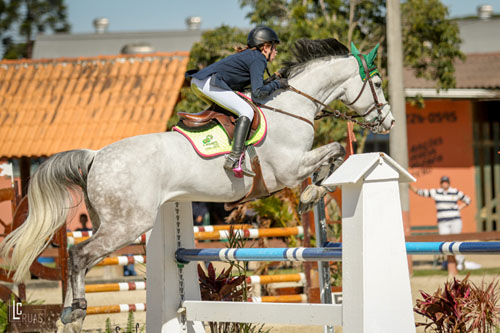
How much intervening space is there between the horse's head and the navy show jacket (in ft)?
2.37

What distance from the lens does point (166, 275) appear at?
5.69 metres

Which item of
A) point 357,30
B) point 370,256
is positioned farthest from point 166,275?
point 357,30

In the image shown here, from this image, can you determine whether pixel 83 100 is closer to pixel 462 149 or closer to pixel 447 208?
pixel 447 208

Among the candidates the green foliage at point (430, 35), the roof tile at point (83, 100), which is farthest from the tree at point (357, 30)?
the roof tile at point (83, 100)

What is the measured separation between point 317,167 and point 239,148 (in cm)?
67

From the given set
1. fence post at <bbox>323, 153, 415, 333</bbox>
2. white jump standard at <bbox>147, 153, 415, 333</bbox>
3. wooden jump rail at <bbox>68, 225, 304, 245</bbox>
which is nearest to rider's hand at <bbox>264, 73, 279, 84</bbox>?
white jump standard at <bbox>147, 153, 415, 333</bbox>

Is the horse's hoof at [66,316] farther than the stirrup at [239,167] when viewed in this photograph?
No

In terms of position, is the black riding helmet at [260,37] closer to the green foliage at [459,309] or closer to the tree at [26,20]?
the green foliage at [459,309]

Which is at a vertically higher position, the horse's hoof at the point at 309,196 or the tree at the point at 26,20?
the tree at the point at 26,20

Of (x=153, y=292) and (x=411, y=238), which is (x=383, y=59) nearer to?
(x=411, y=238)

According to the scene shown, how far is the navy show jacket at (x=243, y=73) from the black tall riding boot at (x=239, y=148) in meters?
0.29

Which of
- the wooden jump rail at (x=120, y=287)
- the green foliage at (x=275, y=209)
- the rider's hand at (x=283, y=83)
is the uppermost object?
the rider's hand at (x=283, y=83)

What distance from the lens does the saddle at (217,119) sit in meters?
5.47

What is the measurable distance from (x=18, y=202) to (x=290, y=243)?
331 cm
